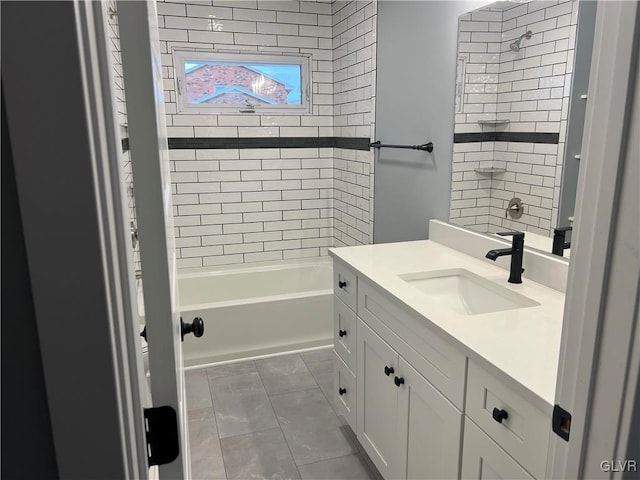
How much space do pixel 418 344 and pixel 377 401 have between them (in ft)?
1.66

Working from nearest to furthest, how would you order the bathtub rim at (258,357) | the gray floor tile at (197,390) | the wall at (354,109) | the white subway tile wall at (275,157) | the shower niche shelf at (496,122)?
the shower niche shelf at (496,122), the gray floor tile at (197,390), the wall at (354,109), the bathtub rim at (258,357), the white subway tile wall at (275,157)

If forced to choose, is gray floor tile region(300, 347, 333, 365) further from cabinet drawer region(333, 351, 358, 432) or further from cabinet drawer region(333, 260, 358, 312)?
cabinet drawer region(333, 260, 358, 312)

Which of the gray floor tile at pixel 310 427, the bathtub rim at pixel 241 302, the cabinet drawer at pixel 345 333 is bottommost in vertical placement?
the gray floor tile at pixel 310 427

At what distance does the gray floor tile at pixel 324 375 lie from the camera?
279 cm

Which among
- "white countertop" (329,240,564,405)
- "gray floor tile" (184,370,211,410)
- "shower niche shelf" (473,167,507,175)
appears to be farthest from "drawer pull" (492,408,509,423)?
"gray floor tile" (184,370,211,410)

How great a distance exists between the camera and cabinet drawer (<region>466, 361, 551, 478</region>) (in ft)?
3.48

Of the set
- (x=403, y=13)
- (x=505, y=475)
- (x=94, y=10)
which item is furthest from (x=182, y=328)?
(x=403, y=13)

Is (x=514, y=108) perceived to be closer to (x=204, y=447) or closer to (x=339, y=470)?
(x=339, y=470)

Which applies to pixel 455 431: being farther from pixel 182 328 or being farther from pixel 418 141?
pixel 418 141

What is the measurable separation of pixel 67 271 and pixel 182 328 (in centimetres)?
66

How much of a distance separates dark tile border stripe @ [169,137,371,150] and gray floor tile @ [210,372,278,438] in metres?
1.72

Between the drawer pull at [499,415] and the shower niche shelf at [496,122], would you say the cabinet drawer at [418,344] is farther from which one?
the shower niche shelf at [496,122]

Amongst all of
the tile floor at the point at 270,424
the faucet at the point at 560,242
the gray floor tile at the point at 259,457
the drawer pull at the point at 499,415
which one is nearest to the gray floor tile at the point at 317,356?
the tile floor at the point at 270,424

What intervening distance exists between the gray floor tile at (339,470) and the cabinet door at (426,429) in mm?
455
